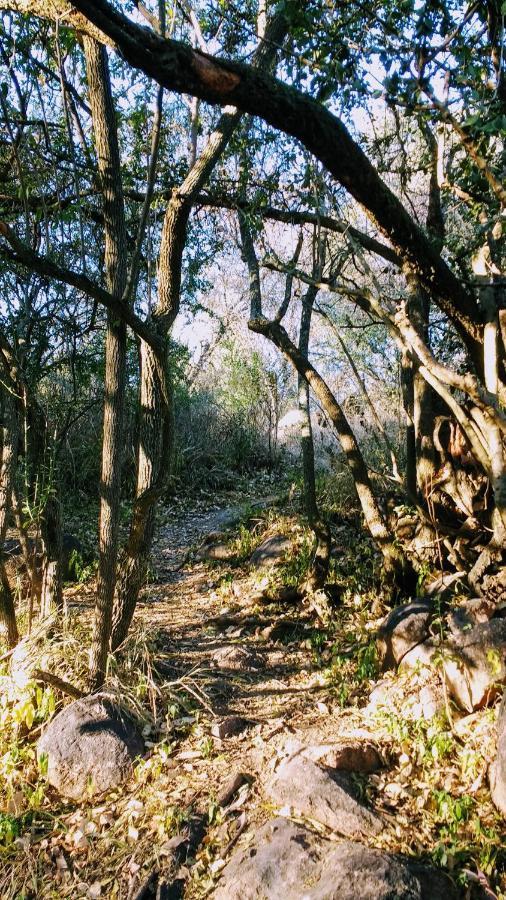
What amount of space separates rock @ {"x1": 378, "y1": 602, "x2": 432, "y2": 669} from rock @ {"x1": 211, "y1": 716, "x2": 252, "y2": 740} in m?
1.08

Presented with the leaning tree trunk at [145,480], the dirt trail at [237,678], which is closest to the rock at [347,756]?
the dirt trail at [237,678]

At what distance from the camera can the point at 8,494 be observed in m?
4.44

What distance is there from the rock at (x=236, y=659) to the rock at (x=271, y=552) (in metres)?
1.76

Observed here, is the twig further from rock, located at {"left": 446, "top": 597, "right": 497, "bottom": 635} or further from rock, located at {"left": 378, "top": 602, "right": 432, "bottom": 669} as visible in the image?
rock, located at {"left": 446, "top": 597, "right": 497, "bottom": 635}

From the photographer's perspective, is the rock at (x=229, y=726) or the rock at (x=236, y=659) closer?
the rock at (x=229, y=726)

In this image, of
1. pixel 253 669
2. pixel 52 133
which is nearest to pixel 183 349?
pixel 52 133

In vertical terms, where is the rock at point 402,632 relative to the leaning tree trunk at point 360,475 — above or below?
below

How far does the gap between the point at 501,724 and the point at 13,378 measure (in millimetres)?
3598

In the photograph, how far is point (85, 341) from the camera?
7.30 metres

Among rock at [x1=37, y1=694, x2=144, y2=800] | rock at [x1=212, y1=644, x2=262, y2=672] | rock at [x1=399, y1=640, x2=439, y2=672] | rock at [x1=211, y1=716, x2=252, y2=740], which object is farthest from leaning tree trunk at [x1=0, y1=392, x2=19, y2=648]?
rock at [x1=399, y1=640, x2=439, y2=672]

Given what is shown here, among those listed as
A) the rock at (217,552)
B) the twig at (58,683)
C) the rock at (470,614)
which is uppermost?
the rock at (217,552)

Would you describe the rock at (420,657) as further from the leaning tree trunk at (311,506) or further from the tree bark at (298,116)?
the tree bark at (298,116)

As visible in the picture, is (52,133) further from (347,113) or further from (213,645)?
(213,645)

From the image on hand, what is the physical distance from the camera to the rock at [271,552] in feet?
22.1
